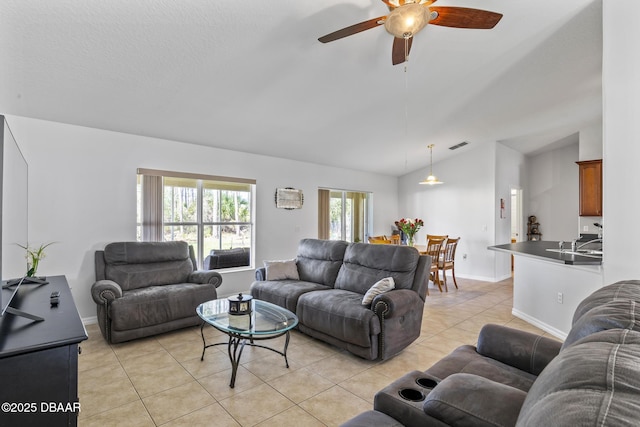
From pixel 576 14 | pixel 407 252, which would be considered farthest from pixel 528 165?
pixel 407 252

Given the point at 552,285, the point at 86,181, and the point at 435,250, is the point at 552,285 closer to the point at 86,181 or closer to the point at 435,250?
the point at 435,250

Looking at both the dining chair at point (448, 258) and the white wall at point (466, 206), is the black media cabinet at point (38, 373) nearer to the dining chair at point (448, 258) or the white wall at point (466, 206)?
the dining chair at point (448, 258)

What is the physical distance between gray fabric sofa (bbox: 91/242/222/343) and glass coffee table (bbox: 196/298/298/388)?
0.67 m

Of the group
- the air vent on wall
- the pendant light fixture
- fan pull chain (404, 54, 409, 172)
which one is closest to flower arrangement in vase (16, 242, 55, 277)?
fan pull chain (404, 54, 409, 172)

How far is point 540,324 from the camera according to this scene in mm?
3795

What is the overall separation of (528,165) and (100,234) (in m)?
9.17

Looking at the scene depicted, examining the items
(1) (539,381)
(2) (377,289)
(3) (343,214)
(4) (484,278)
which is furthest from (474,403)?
(3) (343,214)

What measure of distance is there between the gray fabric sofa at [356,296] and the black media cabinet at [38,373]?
2.02m

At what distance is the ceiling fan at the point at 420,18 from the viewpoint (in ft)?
6.14

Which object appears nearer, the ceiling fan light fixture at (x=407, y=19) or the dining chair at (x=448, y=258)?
the ceiling fan light fixture at (x=407, y=19)

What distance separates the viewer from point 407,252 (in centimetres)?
329

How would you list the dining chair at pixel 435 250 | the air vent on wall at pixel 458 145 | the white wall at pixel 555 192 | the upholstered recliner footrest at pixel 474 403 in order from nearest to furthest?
the upholstered recliner footrest at pixel 474 403
the dining chair at pixel 435 250
the air vent on wall at pixel 458 145
the white wall at pixel 555 192

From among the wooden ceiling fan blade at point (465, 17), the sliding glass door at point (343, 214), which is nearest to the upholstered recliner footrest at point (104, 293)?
the wooden ceiling fan blade at point (465, 17)

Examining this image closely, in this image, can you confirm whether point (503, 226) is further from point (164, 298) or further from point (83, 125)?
point (83, 125)
